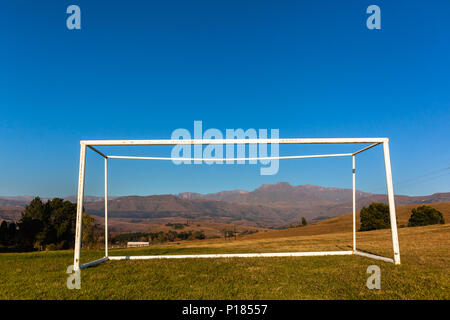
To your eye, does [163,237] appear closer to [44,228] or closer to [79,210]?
[44,228]

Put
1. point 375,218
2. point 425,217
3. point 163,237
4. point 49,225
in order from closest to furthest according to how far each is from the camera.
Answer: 1. point 425,217
2. point 375,218
3. point 49,225
4. point 163,237

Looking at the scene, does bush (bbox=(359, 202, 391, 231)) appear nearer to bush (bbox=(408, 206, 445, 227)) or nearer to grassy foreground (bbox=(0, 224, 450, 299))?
bush (bbox=(408, 206, 445, 227))

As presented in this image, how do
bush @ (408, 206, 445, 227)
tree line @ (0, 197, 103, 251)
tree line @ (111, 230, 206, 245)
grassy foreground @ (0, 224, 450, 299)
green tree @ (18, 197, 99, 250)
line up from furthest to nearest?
tree line @ (111, 230, 206, 245) < green tree @ (18, 197, 99, 250) < tree line @ (0, 197, 103, 251) < bush @ (408, 206, 445, 227) < grassy foreground @ (0, 224, 450, 299)

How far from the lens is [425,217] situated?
42.1m

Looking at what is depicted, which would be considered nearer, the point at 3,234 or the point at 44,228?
the point at 3,234

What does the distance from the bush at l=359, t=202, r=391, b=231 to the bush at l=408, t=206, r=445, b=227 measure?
4.03m

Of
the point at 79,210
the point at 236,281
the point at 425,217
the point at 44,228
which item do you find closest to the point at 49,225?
the point at 44,228

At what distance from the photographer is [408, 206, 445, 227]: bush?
41688mm

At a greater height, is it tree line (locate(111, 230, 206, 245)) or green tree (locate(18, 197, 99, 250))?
green tree (locate(18, 197, 99, 250))

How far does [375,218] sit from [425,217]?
7.20 meters

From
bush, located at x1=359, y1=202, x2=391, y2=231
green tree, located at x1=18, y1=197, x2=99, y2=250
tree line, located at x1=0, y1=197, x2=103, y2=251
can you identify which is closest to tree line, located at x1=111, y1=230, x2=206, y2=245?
green tree, located at x1=18, y1=197, x2=99, y2=250
